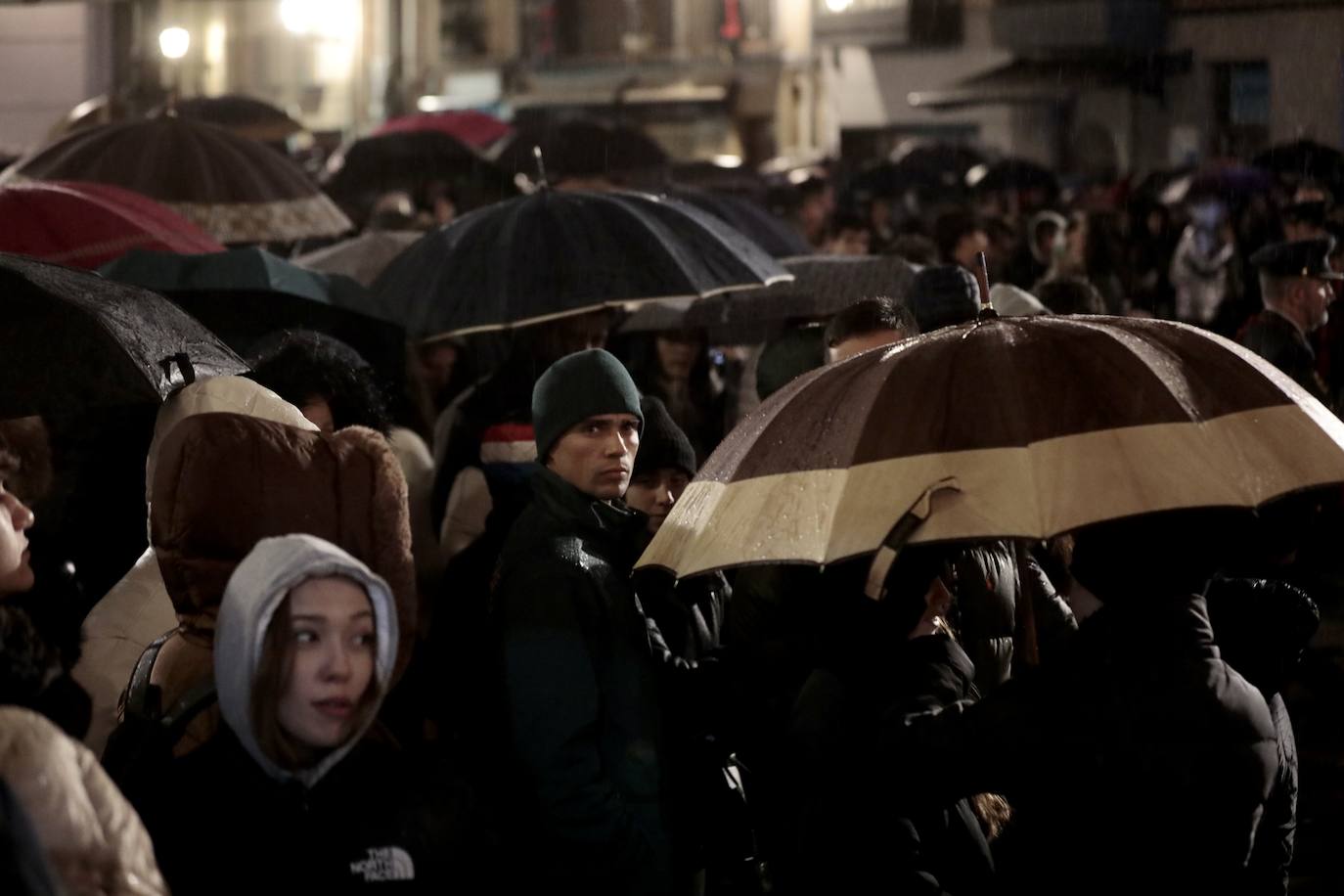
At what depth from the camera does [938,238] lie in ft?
43.5

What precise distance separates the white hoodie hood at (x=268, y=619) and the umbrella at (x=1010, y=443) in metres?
0.63

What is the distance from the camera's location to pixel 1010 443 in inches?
154

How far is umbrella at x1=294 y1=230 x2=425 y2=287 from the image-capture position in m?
10.4

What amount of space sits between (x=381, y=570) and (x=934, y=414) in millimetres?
1123

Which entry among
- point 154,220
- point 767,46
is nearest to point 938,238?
point 154,220

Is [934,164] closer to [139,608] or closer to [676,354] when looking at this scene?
[676,354]

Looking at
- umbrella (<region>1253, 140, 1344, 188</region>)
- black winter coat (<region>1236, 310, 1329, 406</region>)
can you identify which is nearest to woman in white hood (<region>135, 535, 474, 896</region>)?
black winter coat (<region>1236, 310, 1329, 406</region>)

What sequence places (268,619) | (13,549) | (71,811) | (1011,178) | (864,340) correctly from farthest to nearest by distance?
(1011,178) → (864,340) → (13,549) → (268,619) → (71,811)

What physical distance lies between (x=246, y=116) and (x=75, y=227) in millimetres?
8866

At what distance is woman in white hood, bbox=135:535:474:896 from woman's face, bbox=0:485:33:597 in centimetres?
54

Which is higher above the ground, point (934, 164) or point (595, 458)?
point (934, 164)

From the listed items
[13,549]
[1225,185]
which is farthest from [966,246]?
[1225,185]

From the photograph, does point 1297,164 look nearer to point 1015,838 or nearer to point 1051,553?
point 1051,553

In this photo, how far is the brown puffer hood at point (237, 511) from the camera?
13.8ft
